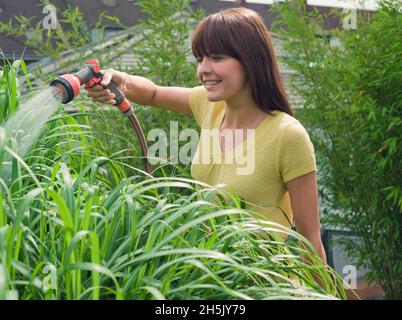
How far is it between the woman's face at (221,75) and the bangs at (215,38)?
0.02 meters

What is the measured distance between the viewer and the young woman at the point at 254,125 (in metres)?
2.19

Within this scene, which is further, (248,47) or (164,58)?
(164,58)

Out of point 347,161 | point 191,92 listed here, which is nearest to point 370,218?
point 347,161

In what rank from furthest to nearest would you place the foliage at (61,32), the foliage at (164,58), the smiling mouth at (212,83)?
the foliage at (61,32) → the foliage at (164,58) → the smiling mouth at (212,83)

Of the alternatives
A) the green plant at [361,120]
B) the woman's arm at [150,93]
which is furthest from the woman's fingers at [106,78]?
the green plant at [361,120]

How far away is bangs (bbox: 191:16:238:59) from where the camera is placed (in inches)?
88.3

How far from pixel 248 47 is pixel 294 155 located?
339mm

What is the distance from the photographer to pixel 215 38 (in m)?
2.24

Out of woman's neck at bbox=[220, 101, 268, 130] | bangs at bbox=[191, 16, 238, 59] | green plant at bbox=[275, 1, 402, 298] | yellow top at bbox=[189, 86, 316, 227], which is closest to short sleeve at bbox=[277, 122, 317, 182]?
yellow top at bbox=[189, 86, 316, 227]

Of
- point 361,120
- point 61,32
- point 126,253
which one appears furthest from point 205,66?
point 61,32

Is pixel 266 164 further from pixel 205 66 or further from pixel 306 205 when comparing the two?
pixel 205 66

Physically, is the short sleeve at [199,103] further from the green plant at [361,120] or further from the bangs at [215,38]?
the green plant at [361,120]

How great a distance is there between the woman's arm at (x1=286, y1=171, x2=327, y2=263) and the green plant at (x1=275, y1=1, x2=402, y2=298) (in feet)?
7.31

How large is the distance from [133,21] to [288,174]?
41.4ft
